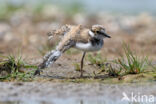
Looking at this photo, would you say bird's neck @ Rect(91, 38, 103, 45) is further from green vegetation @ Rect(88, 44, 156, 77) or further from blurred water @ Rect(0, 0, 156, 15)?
blurred water @ Rect(0, 0, 156, 15)

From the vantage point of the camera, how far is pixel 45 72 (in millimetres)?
7500

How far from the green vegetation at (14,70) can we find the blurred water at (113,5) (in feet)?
35.9

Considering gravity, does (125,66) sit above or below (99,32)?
below

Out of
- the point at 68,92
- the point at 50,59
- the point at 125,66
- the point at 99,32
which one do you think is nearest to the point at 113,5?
the point at 125,66

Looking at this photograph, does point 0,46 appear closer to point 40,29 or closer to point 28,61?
point 28,61

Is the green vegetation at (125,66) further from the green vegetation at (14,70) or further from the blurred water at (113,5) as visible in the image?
the blurred water at (113,5)

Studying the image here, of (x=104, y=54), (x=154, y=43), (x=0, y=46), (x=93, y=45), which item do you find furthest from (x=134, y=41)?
(x=93, y=45)

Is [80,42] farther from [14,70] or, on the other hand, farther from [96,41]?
[14,70]

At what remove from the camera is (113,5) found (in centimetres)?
1981

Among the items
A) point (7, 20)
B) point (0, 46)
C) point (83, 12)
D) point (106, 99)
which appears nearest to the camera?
point (106, 99)

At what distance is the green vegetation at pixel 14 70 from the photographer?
7.03 metres

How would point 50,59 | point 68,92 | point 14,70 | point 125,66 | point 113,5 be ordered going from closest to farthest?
point 68,92 → point 50,59 → point 125,66 → point 14,70 → point 113,5

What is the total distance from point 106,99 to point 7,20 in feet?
34.6

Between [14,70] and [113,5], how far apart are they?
13.0 metres
